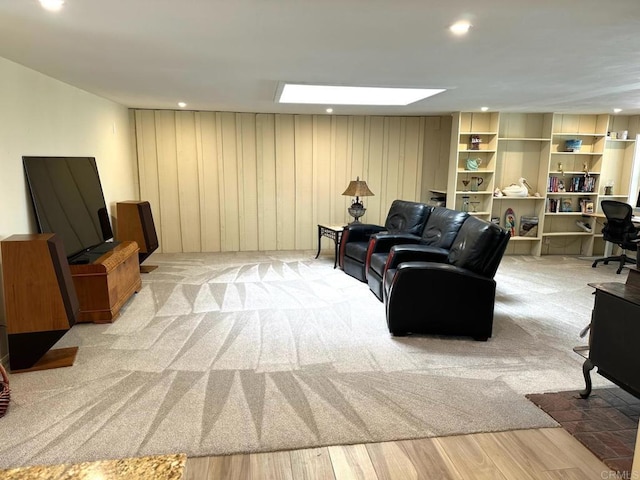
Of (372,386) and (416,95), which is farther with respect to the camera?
(416,95)

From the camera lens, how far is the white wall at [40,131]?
10.2 ft

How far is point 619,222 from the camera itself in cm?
571

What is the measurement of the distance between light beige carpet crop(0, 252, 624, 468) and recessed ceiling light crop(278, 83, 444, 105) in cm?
241

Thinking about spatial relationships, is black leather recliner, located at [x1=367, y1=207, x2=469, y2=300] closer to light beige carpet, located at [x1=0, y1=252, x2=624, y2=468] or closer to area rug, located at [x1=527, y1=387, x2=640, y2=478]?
light beige carpet, located at [x1=0, y1=252, x2=624, y2=468]

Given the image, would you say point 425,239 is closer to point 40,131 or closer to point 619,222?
point 619,222

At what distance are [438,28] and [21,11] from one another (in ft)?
7.35

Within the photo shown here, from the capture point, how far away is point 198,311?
4.09 m

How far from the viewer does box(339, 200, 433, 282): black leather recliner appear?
514 cm

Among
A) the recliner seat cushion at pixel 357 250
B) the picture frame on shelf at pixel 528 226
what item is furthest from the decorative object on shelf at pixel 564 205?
the recliner seat cushion at pixel 357 250

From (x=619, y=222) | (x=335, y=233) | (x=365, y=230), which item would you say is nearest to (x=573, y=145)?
(x=619, y=222)

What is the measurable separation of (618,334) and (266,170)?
5.40m

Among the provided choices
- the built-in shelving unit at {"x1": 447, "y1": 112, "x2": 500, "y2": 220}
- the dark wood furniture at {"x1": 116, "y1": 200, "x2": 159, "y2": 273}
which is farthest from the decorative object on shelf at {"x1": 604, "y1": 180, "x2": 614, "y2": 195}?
the dark wood furniture at {"x1": 116, "y1": 200, "x2": 159, "y2": 273}

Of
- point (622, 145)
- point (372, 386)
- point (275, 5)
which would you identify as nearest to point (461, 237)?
point (372, 386)

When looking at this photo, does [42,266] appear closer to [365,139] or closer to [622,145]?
[365,139]
